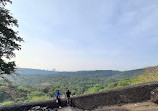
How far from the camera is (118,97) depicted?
8.55 m

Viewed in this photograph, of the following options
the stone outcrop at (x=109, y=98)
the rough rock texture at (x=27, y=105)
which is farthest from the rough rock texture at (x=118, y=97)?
the rough rock texture at (x=27, y=105)

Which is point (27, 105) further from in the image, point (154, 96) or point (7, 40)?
point (154, 96)

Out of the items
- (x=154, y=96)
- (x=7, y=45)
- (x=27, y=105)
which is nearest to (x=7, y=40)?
(x=7, y=45)

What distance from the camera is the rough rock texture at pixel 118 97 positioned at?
827 cm

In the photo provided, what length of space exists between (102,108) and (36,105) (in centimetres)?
471

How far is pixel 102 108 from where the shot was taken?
8344 millimetres

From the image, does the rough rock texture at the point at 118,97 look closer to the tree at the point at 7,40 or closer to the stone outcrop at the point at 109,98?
the stone outcrop at the point at 109,98

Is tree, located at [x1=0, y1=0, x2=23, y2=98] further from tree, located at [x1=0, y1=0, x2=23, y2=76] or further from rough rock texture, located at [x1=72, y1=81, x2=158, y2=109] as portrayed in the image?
rough rock texture, located at [x1=72, y1=81, x2=158, y2=109]

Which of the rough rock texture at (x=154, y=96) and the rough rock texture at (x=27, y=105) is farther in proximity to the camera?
the rough rock texture at (x=27, y=105)

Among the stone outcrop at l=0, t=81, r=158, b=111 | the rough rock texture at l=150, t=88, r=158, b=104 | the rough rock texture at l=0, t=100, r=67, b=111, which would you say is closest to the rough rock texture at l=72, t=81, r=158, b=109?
the stone outcrop at l=0, t=81, r=158, b=111

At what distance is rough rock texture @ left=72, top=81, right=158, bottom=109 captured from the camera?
827 cm

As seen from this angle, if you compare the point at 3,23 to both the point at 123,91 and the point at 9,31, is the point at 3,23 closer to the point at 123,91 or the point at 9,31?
the point at 9,31

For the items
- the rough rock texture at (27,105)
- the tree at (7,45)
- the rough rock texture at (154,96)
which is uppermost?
the tree at (7,45)

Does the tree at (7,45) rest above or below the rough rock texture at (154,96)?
above
